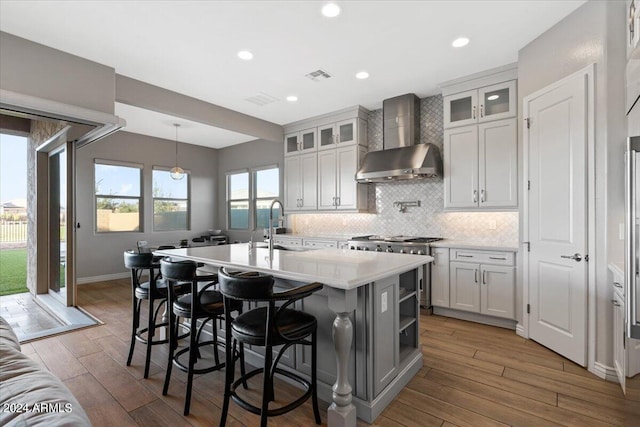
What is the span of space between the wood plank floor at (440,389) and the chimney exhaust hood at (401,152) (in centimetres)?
210

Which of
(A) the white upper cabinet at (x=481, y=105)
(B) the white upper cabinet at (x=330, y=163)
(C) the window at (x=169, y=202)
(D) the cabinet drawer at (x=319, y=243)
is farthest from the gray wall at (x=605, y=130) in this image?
(C) the window at (x=169, y=202)

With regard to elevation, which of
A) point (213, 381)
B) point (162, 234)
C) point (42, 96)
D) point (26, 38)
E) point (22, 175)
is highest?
point (26, 38)

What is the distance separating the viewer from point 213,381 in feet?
7.97

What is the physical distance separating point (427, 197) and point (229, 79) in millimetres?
3174

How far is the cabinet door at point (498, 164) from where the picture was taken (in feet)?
11.7

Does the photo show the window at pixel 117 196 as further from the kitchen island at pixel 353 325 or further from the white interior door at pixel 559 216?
the white interior door at pixel 559 216

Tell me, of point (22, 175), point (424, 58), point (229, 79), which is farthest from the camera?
point (22, 175)

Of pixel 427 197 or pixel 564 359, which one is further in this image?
pixel 427 197

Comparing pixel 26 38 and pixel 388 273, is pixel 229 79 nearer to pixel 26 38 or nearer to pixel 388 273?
pixel 26 38

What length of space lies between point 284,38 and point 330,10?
0.60 meters

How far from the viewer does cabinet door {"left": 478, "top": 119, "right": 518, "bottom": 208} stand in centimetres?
355

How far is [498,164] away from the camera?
12.0ft

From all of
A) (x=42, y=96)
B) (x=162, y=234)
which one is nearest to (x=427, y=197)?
(x=42, y=96)

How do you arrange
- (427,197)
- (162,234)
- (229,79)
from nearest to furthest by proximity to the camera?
(229,79)
(427,197)
(162,234)
